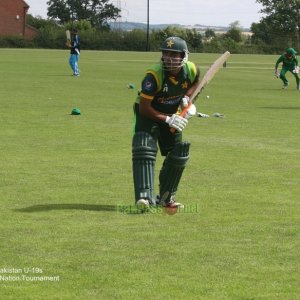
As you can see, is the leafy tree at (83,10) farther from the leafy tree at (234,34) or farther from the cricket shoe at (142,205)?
the cricket shoe at (142,205)

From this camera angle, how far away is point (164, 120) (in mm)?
9773

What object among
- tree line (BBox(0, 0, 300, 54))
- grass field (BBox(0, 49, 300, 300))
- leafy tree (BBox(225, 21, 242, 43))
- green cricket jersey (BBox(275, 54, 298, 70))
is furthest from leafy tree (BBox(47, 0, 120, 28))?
grass field (BBox(0, 49, 300, 300))

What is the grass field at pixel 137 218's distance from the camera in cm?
674

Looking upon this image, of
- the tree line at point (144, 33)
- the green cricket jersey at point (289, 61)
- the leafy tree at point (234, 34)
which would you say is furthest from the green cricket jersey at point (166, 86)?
the leafy tree at point (234, 34)

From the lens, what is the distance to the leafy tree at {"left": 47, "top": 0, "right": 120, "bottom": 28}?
15015 cm

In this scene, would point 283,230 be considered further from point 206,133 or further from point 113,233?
point 206,133

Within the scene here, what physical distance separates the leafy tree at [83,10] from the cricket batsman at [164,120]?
462ft

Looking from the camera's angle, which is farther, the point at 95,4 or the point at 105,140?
the point at 95,4

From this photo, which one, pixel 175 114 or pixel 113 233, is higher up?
pixel 175 114

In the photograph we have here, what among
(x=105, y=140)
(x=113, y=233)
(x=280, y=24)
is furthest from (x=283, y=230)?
(x=280, y=24)

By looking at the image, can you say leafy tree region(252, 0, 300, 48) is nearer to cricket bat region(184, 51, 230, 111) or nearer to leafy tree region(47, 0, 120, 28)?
leafy tree region(47, 0, 120, 28)

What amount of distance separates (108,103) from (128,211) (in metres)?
15.9

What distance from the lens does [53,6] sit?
151375 millimetres

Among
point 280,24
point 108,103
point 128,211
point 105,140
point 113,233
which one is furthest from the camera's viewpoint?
point 280,24
